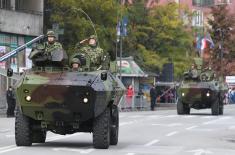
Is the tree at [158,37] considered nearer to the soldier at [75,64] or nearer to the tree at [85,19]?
the tree at [85,19]

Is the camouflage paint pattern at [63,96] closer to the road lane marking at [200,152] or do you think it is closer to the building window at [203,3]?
the road lane marking at [200,152]

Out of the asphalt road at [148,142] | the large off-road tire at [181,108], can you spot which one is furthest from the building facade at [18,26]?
the asphalt road at [148,142]

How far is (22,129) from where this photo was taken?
17.2m

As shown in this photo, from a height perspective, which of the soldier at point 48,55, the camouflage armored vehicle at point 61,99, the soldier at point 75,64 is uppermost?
the soldier at point 48,55

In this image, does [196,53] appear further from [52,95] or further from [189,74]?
[52,95]

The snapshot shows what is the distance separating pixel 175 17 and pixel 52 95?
49.2 metres

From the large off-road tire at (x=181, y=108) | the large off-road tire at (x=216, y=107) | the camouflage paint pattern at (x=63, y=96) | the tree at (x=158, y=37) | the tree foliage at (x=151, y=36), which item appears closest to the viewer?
the camouflage paint pattern at (x=63, y=96)

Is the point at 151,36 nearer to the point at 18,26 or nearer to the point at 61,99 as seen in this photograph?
the point at 18,26

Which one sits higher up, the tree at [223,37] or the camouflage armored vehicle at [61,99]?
the tree at [223,37]

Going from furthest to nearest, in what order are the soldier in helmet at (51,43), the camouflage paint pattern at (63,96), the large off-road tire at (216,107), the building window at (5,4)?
1. the building window at (5,4)
2. the large off-road tire at (216,107)
3. the soldier in helmet at (51,43)
4. the camouflage paint pattern at (63,96)

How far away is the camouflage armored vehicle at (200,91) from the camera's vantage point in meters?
39.2

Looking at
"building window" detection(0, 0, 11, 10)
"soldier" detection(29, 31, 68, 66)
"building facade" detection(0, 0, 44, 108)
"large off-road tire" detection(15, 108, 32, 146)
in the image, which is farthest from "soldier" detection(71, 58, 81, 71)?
"building window" detection(0, 0, 11, 10)

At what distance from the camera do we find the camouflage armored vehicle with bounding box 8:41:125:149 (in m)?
16.8

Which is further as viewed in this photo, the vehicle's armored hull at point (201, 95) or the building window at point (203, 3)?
the building window at point (203, 3)
